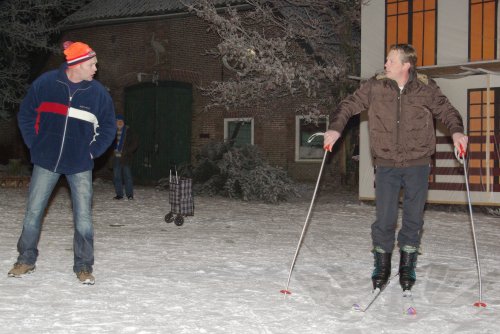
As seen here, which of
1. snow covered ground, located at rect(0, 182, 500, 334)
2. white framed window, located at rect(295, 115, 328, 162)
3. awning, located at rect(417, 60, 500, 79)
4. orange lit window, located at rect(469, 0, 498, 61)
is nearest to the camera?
snow covered ground, located at rect(0, 182, 500, 334)

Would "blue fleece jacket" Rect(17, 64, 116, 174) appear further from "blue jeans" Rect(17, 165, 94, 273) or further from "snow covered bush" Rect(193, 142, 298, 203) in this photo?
"snow covered bush" Rect(193, 142, 298, 203)

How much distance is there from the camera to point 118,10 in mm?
24172

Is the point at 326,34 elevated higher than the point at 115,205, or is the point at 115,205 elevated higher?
the point at 326,34

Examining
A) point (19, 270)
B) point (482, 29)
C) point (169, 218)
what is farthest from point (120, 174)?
point (19, 270)

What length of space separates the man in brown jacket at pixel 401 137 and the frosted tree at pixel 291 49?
35.5ft

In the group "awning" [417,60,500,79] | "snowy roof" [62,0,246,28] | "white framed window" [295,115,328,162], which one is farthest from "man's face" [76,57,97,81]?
"snowy roof" [62,0,246,28]

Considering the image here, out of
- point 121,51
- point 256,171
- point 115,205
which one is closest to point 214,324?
point 115,205

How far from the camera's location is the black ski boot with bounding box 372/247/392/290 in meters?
5.77

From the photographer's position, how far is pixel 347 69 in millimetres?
18281

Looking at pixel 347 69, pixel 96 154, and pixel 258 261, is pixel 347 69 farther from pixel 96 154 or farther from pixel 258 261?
pixel 96 154

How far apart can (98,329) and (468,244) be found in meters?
6.52

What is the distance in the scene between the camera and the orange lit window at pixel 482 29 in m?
14.0

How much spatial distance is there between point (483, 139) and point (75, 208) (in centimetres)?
1049

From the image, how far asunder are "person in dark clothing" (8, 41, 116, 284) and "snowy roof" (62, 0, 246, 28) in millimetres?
16802
